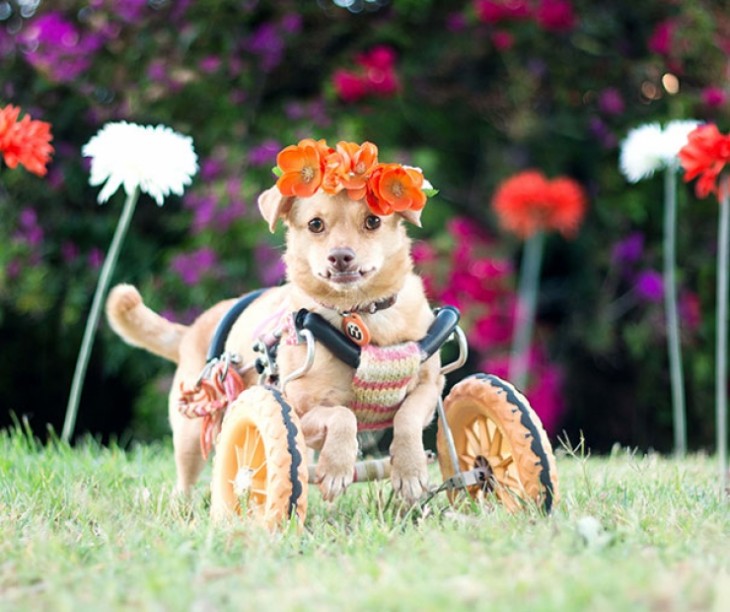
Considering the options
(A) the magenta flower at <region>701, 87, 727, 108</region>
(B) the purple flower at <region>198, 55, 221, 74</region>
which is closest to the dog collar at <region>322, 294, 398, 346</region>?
(B) the purple flower at <region>198, 55, 221, 74</region>

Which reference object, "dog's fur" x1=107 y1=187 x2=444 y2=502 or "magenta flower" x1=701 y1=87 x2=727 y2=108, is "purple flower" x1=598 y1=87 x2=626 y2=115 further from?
"dog's fur" x1=107 y1=187 x2=444 y2=502

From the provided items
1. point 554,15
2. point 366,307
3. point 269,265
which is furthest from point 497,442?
point 554,15

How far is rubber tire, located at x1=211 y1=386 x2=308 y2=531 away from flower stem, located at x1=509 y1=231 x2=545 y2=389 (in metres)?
3.62

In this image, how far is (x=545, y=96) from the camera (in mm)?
7266

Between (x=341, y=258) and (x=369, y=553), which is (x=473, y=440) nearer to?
(x=341, y=258)

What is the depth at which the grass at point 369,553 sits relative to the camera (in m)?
2.06

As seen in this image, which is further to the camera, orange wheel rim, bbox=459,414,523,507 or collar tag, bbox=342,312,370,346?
orange wheel rim, bbox=459,414,523,507

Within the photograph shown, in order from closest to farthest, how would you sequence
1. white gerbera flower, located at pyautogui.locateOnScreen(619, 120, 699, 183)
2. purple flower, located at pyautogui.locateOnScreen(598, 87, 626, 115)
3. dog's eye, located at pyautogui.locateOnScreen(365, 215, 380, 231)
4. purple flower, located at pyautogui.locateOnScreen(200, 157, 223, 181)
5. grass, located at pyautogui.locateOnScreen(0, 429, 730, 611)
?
1. grass, located at pyautogui.locateOnScreen(0, 429, 730, 611)
2. dog's eye, located at pyautogui.locateOnScreen(365, 215, 380, 231)
3. white gerbera flower, located at pyautogui.locateOnScreen(619, 120, 699, 183)
4. purple flower, located at pyautogui.locateOnScreen(200, 157, 223, 181)
5. purple flower, located at pyautogui.locateOnScreen(598, 87, 626, 115)

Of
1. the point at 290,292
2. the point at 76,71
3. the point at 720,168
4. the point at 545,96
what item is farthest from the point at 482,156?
the point at 290,292

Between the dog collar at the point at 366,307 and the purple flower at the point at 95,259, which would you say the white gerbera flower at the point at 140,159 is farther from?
the purple flower at the point at 95,259

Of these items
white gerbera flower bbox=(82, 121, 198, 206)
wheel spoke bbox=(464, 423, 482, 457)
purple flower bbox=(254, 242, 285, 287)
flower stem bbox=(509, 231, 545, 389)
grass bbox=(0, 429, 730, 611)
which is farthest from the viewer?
flower stem bbox=(509, 231, 545, 389)

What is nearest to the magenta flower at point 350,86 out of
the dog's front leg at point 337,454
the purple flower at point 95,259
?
the purple flower at point 95,259

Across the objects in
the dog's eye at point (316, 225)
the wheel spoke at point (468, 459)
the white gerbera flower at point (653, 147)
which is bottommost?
the wheel spoke at point (468, 459)

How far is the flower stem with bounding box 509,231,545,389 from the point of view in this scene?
22.0 ft
